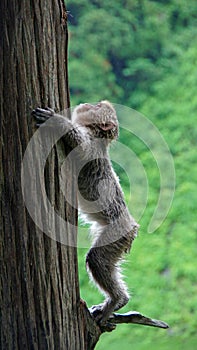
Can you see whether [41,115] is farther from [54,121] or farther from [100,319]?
[100,319]

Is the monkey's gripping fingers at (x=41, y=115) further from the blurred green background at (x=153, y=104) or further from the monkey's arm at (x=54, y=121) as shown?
the blurred green background at (x=153, y=104)

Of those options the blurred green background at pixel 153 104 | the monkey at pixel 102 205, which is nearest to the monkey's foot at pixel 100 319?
the monkey at pixel 102 205

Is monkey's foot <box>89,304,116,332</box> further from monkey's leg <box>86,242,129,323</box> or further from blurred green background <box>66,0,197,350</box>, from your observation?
blurred green background <box>66,0,197,350</box>

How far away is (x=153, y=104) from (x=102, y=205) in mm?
3582

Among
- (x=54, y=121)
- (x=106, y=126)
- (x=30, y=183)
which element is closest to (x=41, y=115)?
(x=54, y=121)

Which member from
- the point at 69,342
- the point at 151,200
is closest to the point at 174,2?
the point at 151,200

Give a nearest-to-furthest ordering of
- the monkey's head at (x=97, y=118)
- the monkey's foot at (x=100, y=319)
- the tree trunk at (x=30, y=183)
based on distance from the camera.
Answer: the tree trunk at (x=30, y=183)
the monkey's head at (x=97, y=118)
the monkey's foot at (x=100, y=319)

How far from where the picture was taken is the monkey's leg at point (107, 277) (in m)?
2.70

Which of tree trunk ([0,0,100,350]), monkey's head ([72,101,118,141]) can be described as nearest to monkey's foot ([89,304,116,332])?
tree trunk ([0,0,100,350])

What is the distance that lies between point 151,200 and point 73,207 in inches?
119

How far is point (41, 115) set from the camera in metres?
2.42

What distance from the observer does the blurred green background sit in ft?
17.5

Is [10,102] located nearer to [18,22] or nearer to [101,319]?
[18,22]

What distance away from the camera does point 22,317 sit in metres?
2.46
